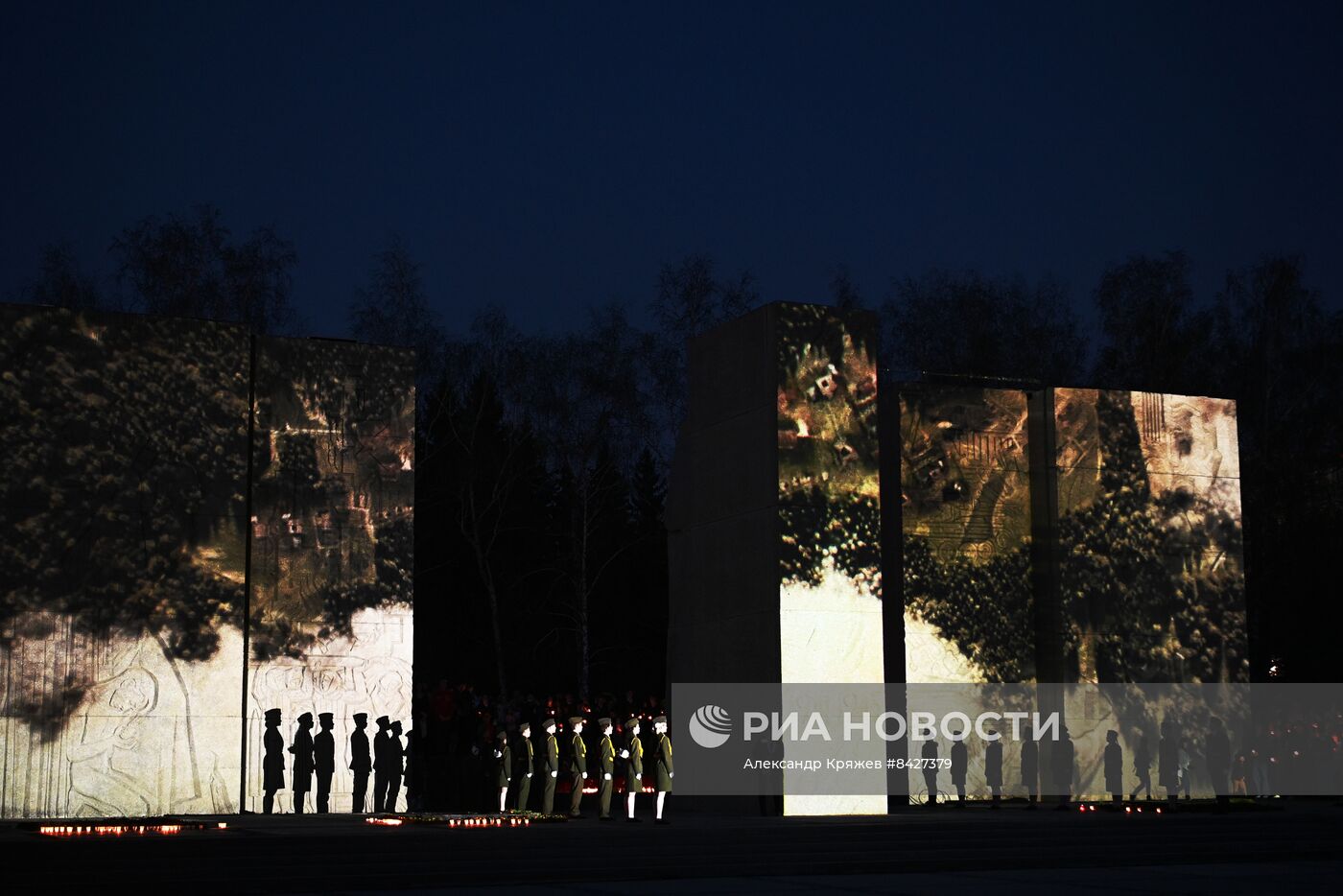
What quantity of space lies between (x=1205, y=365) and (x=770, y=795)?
1851 centimetres

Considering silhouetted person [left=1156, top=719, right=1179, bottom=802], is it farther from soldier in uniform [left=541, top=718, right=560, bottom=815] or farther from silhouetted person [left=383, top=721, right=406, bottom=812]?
silhouetted person [left=383, top=721, right=406, bottom=812]

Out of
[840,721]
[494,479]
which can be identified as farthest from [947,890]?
[494,479]

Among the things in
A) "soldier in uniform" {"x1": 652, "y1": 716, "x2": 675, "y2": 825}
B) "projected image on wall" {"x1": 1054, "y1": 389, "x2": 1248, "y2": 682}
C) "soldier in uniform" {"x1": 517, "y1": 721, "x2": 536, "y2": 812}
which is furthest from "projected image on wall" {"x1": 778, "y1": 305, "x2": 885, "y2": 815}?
"projected image on wall" {"x1": 1054, "y1": 389, "x2": 1248, "y2": 682}

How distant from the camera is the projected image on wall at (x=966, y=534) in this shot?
23547 millimetres

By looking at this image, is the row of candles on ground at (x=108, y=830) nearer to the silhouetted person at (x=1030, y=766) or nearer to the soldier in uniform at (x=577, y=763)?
the soldier in uniform at (x=577, y=763)

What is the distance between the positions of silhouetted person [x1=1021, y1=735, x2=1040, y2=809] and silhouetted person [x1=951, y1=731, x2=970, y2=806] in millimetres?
983

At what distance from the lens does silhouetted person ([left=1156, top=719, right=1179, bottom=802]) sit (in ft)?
78.5

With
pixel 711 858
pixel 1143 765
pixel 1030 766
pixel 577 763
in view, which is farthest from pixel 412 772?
pixel 1143 765

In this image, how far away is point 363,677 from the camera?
66.2 ft

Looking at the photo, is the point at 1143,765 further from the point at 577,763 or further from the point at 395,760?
the point at 395,760

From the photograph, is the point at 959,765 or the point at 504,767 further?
the point at 959,765

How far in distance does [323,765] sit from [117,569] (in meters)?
3.48

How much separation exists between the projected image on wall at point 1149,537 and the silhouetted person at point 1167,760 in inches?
32.1

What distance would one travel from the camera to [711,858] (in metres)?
13.8
